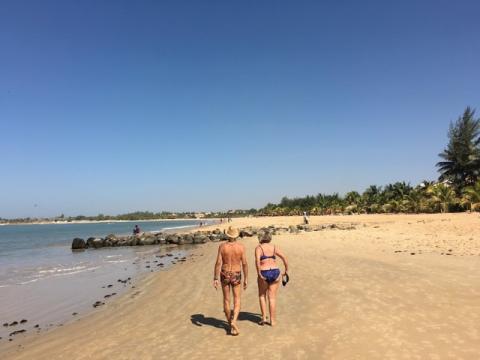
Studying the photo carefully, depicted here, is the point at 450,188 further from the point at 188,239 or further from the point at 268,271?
the point at 268,271

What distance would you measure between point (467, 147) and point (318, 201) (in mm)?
50664

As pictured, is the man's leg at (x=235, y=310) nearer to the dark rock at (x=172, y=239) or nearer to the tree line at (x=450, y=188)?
the dark rock at (x=172, y=239)

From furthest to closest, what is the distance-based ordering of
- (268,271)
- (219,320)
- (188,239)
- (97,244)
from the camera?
(97,244) < (188,239) < (219,320) < (268,271)

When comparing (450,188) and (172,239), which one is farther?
(450,188)

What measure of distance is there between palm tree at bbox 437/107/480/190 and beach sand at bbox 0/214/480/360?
50870 mm

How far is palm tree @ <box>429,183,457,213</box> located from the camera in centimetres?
5194

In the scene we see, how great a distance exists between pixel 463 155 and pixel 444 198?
11006mm

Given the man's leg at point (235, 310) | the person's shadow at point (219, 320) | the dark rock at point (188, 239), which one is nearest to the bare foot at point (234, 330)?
the man's leg at point (235, 310)

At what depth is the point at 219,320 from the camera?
9.15 metres

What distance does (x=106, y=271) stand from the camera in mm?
21906

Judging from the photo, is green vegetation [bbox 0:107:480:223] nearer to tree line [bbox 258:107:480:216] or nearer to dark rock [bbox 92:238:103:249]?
tree line [bbox 258:107:480:216]

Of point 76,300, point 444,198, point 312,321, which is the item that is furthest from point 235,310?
point 444,198

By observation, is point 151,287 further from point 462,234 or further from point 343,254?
point 462,234

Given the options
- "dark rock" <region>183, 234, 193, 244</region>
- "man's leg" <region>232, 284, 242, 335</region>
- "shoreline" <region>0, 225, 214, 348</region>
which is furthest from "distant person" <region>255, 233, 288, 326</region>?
"dark rock" <region>183, 234, 193, 244</region>
